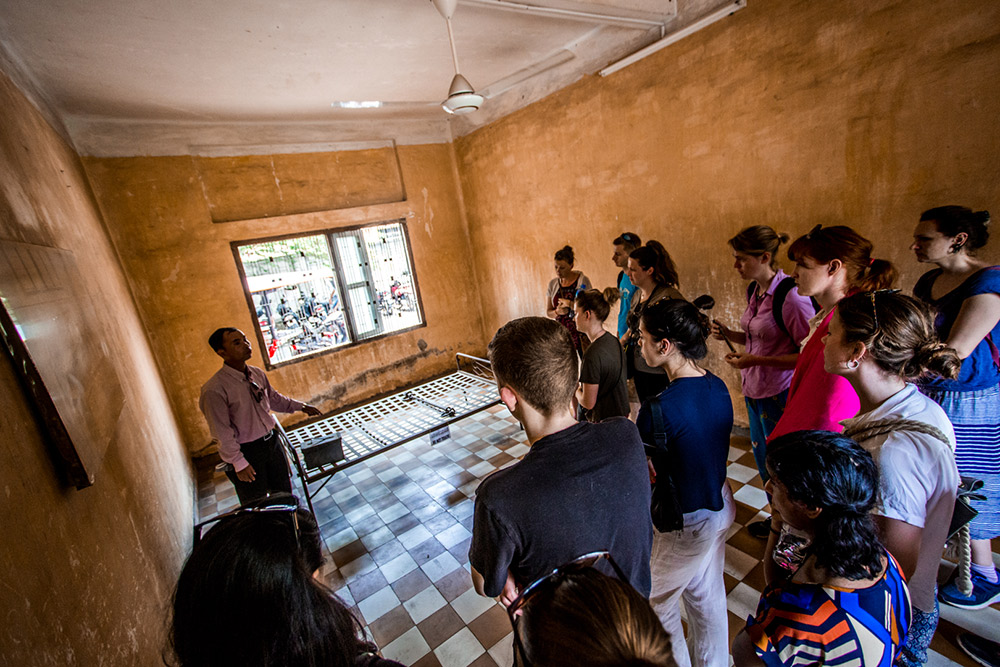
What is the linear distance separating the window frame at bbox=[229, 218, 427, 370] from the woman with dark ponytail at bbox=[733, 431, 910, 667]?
20.6 ft

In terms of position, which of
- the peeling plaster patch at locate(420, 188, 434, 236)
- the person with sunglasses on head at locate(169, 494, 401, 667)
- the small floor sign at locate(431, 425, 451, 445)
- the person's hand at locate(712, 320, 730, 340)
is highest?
the peeling plaster patch at locate(420, 188, 434, 236)

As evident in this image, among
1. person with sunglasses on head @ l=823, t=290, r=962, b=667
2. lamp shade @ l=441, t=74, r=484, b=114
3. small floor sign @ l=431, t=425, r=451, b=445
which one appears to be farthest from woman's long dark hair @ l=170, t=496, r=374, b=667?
small floor sign @ l=431, t=425, r=451, b=445

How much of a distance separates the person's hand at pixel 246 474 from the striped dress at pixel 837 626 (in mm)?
3368

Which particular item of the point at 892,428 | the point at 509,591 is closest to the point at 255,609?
the point at 509,591

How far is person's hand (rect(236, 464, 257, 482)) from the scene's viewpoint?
319cm

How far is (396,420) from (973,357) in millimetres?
4565

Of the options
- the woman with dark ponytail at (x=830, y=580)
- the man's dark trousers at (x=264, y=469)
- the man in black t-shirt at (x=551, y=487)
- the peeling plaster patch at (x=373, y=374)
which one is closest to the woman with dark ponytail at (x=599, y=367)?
the man in black t-shirt at (x=551, y=487)

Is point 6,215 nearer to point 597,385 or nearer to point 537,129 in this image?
point 597,385

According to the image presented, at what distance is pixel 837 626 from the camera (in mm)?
1079

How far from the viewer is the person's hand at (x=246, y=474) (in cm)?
319

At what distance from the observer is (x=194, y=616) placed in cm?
87

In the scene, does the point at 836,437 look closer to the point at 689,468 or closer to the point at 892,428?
the point at 892,428

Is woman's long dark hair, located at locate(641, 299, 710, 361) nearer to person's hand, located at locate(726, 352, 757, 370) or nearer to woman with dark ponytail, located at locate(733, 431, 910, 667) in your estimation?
woman with dark ponytail, located at locate(733, 431, 910, 667)

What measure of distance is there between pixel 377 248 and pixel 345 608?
21.0 feet
